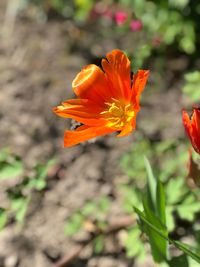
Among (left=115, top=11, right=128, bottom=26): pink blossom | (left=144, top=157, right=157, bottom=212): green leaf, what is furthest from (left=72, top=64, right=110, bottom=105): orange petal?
(left=115, top=11, right=128, bottom=26): pink blossom

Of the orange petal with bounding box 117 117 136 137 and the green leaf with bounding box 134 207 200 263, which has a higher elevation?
the orange petal with bounding box 117 117 136 137

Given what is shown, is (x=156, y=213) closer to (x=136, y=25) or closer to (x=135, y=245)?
(x=135, y=245)

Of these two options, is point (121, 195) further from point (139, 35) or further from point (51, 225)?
point (139, 35)

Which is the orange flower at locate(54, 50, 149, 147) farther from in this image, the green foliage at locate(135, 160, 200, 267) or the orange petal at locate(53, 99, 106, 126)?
the green foliage at locate(135, 160, 200, 267)

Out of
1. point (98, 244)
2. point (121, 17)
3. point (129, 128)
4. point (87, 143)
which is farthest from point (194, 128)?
point (121, 17)

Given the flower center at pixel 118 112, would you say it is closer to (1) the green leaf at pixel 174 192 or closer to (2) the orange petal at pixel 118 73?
(2) the orange petal at pixel 118 73
